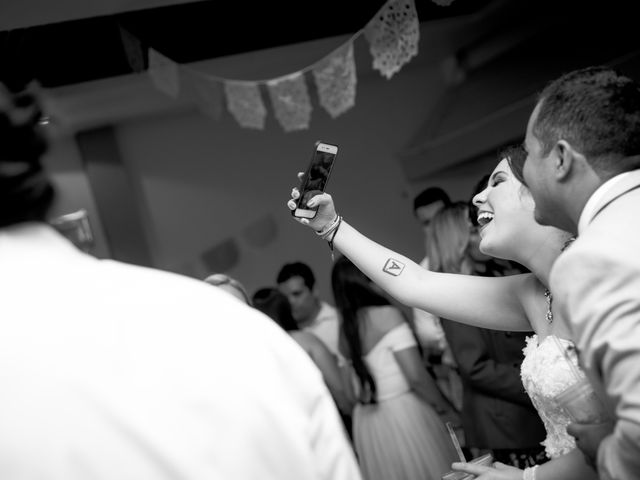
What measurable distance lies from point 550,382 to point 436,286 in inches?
15.7

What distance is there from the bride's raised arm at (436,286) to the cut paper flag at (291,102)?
2605 millimetres

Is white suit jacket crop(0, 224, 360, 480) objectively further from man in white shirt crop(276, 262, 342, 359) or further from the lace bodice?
man in white shirt crop(276, 262, 342, 359)

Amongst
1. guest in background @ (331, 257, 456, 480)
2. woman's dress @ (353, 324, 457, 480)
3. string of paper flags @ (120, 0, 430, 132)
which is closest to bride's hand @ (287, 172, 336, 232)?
guest in background @ (331, 257, 456, 480)

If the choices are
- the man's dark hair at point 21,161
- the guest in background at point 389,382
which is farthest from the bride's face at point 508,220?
the guest in background at point 389,382

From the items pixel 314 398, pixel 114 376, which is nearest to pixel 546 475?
pixel 314 398

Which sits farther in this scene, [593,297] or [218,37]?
[218,37]

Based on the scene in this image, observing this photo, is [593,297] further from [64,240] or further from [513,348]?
[513,348]

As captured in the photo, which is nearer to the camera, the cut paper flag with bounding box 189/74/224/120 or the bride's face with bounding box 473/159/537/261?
the bride's face with bounding box 473/159/537/261

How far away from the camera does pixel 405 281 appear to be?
6.33 ft

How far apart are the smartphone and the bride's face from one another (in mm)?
458

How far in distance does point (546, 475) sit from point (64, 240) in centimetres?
115

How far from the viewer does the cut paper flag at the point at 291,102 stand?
4535 mm

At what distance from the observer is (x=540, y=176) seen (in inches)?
52.9

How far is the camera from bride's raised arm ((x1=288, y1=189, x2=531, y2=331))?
1.85 metres
